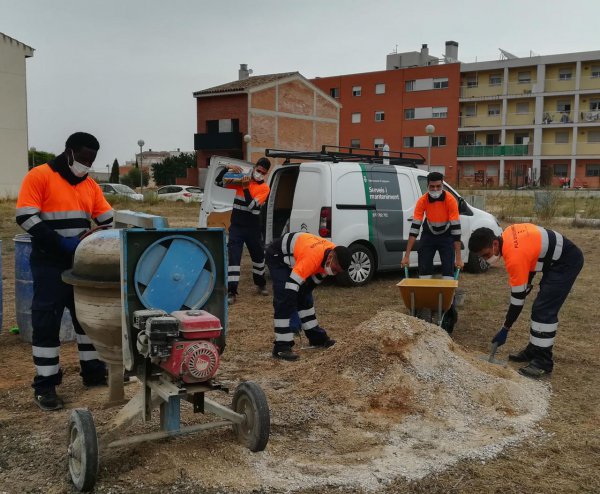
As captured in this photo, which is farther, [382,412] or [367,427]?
[382,412]

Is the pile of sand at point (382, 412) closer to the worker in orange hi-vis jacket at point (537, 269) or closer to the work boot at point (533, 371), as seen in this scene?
the work boot at point (533, 371)

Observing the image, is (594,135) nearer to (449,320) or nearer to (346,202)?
(346,202)

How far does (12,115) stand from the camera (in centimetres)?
3862

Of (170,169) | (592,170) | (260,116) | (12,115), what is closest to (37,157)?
(170,169)

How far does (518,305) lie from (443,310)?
49.9 inches

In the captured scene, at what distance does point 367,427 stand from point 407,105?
5569cm

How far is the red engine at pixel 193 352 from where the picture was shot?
3316 millimetres

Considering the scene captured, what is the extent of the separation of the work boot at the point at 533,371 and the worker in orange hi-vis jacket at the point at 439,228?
2154 millimetres

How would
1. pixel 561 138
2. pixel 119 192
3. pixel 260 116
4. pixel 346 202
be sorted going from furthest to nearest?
pixel 561 138, pixel 260 116, pixel 119 192, pixel 346 202

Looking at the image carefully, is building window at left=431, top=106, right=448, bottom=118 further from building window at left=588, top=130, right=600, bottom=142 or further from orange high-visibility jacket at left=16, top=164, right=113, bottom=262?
orange high-visibility jacket at left=16, top=164, right=113, bottom=262

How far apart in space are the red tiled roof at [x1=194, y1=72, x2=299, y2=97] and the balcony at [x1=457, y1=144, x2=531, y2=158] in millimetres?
17681

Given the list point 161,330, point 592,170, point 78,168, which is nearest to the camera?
point 161,330

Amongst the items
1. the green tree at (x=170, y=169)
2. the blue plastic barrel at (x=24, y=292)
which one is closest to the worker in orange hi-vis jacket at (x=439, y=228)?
the blue plastic barrel at (x=24, y=292)

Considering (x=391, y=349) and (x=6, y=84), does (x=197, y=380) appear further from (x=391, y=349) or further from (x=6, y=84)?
(x=6, y=84)
